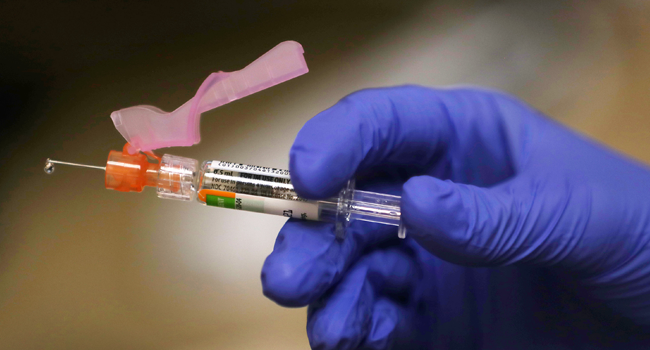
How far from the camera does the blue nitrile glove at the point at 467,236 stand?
65 cm

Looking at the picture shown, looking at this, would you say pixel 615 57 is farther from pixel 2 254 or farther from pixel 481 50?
pixel 2 254

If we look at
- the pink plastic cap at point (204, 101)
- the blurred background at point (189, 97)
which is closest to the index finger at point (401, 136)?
the pink plastic cap at point (204, 101)

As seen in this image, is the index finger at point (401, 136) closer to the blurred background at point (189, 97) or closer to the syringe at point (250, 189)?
the syringe at point (250, 189)

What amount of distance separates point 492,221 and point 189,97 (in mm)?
1077

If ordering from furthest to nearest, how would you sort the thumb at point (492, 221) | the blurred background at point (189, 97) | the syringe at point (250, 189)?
the blurred background at point (189, 97) < the syringe at point (250, 189) < the thumb at point (492, 221)

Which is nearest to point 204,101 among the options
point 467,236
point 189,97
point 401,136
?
point 401,136

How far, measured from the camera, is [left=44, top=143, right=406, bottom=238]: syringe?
2.52ft

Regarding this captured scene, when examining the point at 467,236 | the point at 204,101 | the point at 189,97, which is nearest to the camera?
the point at 467,236

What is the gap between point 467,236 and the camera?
2.07ft

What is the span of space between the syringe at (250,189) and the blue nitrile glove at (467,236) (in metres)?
0.04

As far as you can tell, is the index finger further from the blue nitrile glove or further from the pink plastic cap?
the pink plastic cap

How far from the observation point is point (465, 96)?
0.87m

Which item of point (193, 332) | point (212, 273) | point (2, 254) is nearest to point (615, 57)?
point (212, 273)

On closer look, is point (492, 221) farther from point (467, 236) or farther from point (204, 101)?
point (204, 101)
